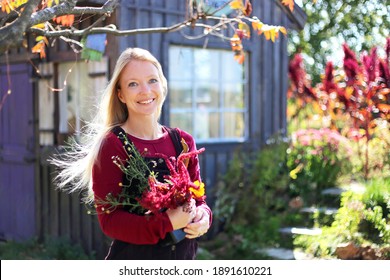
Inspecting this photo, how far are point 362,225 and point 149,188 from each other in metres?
3.31

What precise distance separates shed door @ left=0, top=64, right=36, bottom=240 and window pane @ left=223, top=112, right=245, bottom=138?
7.74ft

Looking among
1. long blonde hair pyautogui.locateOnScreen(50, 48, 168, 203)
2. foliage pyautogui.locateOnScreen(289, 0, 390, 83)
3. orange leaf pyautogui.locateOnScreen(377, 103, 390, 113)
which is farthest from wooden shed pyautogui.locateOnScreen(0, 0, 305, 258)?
long blonde hair pyautogui.locateOnScreen(50, 48, 168, 203)

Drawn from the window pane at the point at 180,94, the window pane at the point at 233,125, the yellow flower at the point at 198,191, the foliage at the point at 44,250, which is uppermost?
the window pane at the point at 180,94

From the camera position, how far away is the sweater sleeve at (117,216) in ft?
8.30

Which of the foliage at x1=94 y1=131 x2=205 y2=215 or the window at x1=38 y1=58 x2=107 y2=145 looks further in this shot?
the window at x1=38 y1=58 x2=107 y2=145

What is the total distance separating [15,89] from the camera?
23.4 ft

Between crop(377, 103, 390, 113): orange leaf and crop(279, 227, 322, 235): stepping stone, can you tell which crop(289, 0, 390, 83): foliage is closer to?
crop(377, 103, 390, 113): orange leaf

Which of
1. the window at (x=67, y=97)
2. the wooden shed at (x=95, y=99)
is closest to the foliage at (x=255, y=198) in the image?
the wooden shed at (x=95, y=99)

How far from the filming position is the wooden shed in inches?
257

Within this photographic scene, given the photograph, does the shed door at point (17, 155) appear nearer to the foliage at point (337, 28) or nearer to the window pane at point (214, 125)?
the window pane at point (214, 125)

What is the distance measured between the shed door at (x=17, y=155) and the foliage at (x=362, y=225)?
3.31 metres

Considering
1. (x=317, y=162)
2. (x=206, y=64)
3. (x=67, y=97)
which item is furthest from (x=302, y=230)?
(x=67, y=97)
